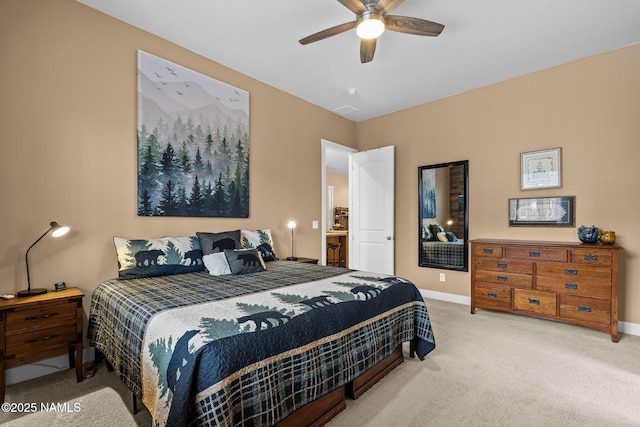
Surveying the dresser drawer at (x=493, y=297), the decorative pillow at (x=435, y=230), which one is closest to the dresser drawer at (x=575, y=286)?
the dresser drawer at (x=493, y=297)

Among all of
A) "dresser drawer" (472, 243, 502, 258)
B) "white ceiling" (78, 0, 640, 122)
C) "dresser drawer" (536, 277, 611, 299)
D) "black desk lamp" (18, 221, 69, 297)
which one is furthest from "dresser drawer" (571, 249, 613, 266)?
"black desk lamp" (18, 221, 69, 297)

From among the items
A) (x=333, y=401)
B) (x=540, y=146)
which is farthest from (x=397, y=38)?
(x=333, y=401)

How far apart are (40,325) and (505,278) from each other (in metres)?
4.34

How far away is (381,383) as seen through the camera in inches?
88.8

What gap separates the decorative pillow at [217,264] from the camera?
2.74 meters

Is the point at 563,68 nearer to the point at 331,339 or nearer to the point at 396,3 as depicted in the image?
the point at 396,3

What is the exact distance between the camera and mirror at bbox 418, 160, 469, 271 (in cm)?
434

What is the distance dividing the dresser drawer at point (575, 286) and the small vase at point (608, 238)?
0.42m

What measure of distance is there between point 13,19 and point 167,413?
9.72ft

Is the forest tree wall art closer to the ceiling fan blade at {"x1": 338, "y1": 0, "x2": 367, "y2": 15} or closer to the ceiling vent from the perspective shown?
the ceiling vent

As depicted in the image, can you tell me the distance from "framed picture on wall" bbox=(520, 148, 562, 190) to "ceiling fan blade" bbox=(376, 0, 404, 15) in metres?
2.64

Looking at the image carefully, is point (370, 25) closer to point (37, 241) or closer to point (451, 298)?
point (37, 241)

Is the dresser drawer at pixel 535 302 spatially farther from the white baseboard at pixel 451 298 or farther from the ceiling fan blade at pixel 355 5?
the ceiling fan blade at pixel 355 5

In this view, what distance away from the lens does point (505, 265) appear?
11.9ft
